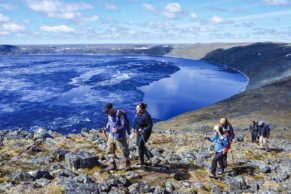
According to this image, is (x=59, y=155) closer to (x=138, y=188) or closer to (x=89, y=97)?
(x=138, y=188)

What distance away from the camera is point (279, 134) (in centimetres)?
5691

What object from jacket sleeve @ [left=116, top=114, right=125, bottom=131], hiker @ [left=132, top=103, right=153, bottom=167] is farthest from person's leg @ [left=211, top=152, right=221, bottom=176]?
jacket sleeve @ [left=116, top=114, right=125, bottom=131]

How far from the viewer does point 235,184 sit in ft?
59.4

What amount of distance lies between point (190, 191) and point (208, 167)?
14.3 feet

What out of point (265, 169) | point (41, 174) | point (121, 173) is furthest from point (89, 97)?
point (41, 174)

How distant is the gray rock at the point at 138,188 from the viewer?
53.3 ft

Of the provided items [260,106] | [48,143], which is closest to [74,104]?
[260,106]

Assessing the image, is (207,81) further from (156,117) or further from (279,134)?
(279,134)

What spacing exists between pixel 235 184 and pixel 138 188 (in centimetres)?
461

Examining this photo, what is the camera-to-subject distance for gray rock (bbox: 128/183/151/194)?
16241mm

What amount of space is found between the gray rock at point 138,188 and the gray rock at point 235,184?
3935 mm

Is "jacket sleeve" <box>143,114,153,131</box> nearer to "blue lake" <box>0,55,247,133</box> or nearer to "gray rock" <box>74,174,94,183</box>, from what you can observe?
"gray rock" <box>74,174,94,183</box>

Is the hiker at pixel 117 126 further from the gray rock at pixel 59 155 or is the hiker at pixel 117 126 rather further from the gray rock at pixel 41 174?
the gray rock at pixel 59 155

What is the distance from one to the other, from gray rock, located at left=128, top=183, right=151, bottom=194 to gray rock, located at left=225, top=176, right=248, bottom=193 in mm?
3935
